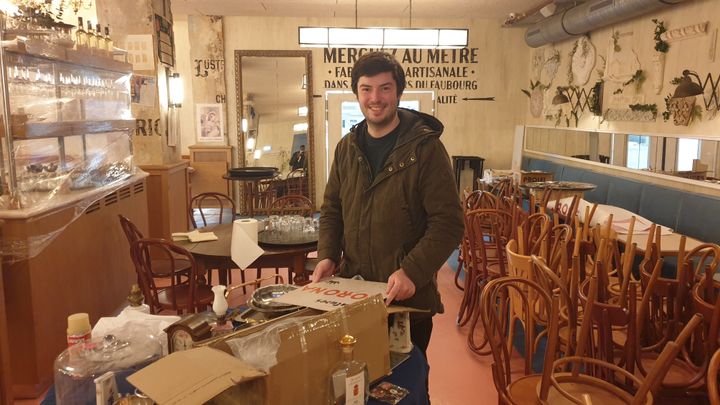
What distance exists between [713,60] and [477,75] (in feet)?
13.7

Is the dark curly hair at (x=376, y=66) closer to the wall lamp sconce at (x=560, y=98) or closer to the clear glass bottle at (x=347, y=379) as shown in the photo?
the clear glass bottle at (x=347, y=379)

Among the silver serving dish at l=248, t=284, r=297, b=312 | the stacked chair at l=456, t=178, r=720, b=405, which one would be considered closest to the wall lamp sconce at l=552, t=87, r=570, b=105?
the stacked chair at l=456, t=178, r=720, b=405

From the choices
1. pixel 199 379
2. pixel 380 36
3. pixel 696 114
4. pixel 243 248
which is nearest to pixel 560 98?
pixel 696 114

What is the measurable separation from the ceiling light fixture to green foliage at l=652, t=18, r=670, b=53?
1896 millimetres

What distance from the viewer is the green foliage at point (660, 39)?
527cm

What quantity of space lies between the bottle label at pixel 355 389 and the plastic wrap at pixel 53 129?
2.39m

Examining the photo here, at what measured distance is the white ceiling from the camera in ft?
23.5

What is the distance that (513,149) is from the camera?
8.88 meters

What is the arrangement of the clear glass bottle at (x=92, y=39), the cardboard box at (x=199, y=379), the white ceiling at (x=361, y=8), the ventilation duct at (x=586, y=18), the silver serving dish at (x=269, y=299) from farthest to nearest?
the white ceiling at (x=361, y=8) < the ventilation duct at (x=586, y=18) < the clear glass bottle at (x=92, y=39) < the silver serving dish at (x=269, y=299) < the cardboard box at (x=199, y=379)

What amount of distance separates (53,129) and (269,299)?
88.5 inches

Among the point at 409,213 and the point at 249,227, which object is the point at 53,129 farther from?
the point at 409,213

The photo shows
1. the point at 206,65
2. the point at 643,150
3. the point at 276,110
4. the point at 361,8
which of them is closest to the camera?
the point at 643,150

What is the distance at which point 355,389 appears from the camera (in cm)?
126

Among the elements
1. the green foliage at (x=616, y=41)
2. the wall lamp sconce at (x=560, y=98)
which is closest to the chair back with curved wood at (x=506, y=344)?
the green foliage at (x=616, y=41)
